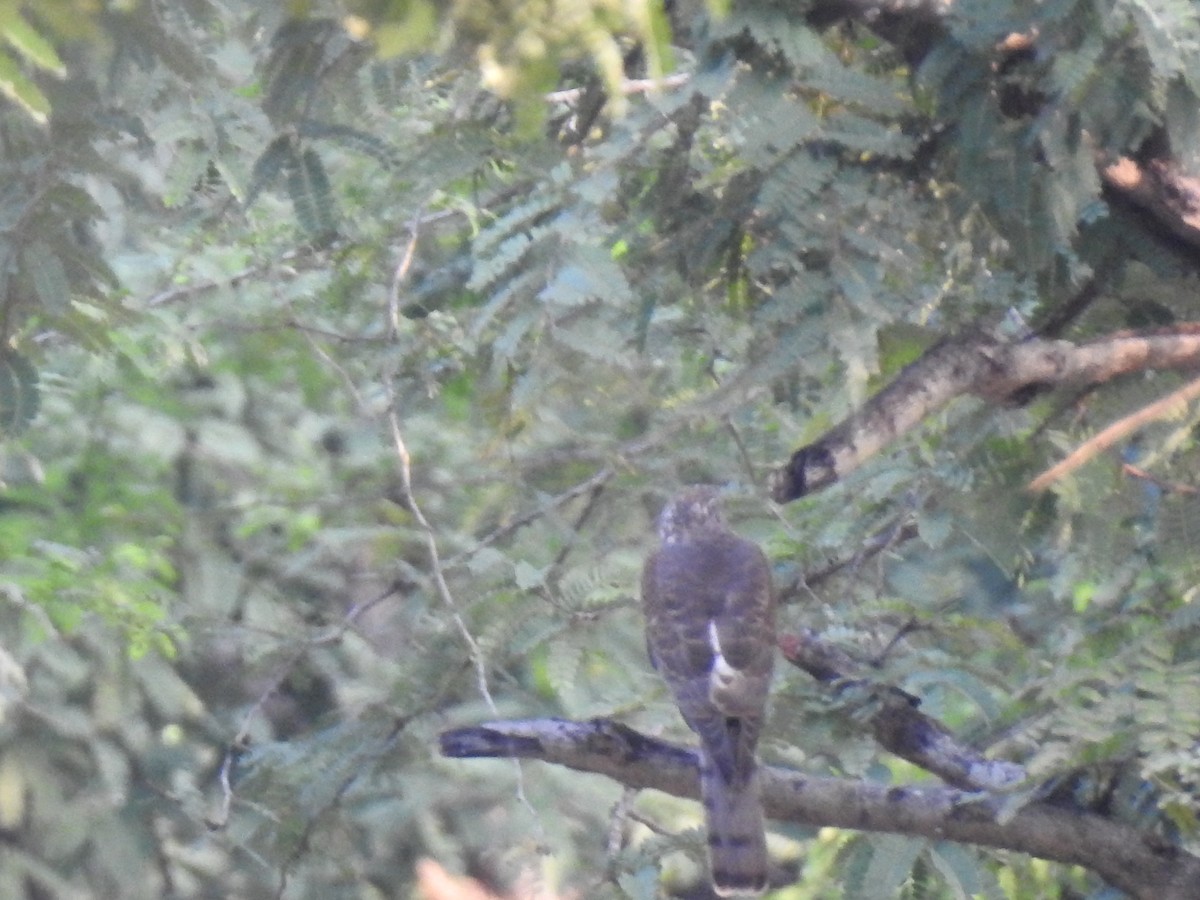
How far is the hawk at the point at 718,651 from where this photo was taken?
418cm

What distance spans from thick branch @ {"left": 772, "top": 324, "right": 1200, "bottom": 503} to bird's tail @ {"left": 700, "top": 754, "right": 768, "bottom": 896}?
1001 mm

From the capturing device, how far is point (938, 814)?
374 centimetres

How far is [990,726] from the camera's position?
4.28 metres

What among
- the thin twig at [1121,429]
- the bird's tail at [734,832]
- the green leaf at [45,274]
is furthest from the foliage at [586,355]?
the bird's tail at [734,832]

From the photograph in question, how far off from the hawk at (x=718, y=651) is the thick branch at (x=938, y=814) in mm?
288

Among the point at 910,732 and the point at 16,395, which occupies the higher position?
the point at 16,395

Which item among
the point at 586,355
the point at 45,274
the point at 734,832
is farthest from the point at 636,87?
the point at 734,832

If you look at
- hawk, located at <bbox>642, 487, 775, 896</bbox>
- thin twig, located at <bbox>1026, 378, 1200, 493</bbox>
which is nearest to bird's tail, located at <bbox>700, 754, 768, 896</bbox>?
hawk, located at <bbox>642, 487, 775, 896</bbox>

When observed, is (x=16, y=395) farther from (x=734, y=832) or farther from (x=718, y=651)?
(x=734, y=832)

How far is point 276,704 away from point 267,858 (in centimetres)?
305

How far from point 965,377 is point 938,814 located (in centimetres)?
96

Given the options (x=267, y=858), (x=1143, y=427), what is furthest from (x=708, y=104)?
(x=267, y=858)

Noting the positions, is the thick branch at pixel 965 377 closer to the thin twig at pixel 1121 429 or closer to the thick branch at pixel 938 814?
the thin twig at pixel 1121 429

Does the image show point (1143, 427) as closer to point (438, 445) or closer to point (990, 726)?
point (990, 726)
